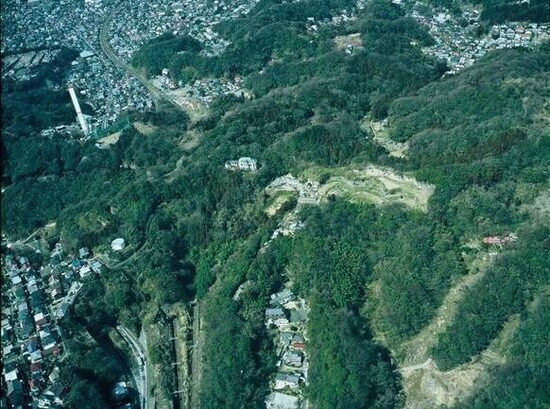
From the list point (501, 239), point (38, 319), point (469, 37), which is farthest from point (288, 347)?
point (469, 37)

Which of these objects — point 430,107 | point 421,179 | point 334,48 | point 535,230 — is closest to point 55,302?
point 421,179

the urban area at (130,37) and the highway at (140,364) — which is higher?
the urban area at (130,37)

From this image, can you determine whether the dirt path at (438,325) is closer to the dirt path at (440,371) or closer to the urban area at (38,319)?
the dirt path at (440,371)

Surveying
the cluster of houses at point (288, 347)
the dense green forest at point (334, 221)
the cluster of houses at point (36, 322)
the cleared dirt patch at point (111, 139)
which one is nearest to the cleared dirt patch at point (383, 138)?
the dense green forest at point (334, 221)

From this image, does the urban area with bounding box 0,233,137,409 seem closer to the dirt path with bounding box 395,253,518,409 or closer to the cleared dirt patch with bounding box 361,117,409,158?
the dirt path with bounding box 395,253,518,409

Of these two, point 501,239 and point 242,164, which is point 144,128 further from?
point 501,239

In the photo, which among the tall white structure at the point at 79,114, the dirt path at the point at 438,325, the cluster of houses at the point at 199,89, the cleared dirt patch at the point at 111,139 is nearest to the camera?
the dirt path at the point at 438,325
